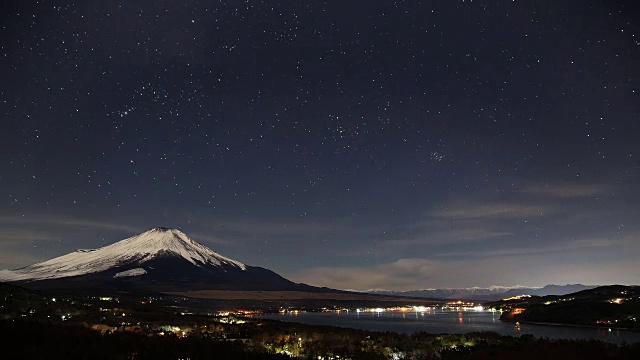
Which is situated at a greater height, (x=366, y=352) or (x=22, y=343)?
(x=22, y=343)

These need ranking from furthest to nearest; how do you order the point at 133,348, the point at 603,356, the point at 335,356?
the point at 335,356 → the point at 603,356 → the point at 133,348

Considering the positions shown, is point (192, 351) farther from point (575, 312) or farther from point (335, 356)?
point (575, 312)

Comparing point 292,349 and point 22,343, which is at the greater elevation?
→ point 22,343

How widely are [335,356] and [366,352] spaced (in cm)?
375

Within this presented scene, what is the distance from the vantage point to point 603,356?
2767 cm

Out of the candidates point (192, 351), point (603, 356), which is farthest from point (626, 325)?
point (192, 351)

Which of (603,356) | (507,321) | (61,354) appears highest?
(61,354)

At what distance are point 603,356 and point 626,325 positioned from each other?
12689 cm

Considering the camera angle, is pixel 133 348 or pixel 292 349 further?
pixel 292 349

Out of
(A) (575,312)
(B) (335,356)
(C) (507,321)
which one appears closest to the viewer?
(B) (335,356)

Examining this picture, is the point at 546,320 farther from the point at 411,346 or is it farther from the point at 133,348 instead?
the point at 133,348

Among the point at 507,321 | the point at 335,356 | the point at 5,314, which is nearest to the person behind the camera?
the point at 335,356

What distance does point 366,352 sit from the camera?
49812mm

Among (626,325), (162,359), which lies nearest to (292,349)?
(162,359)
